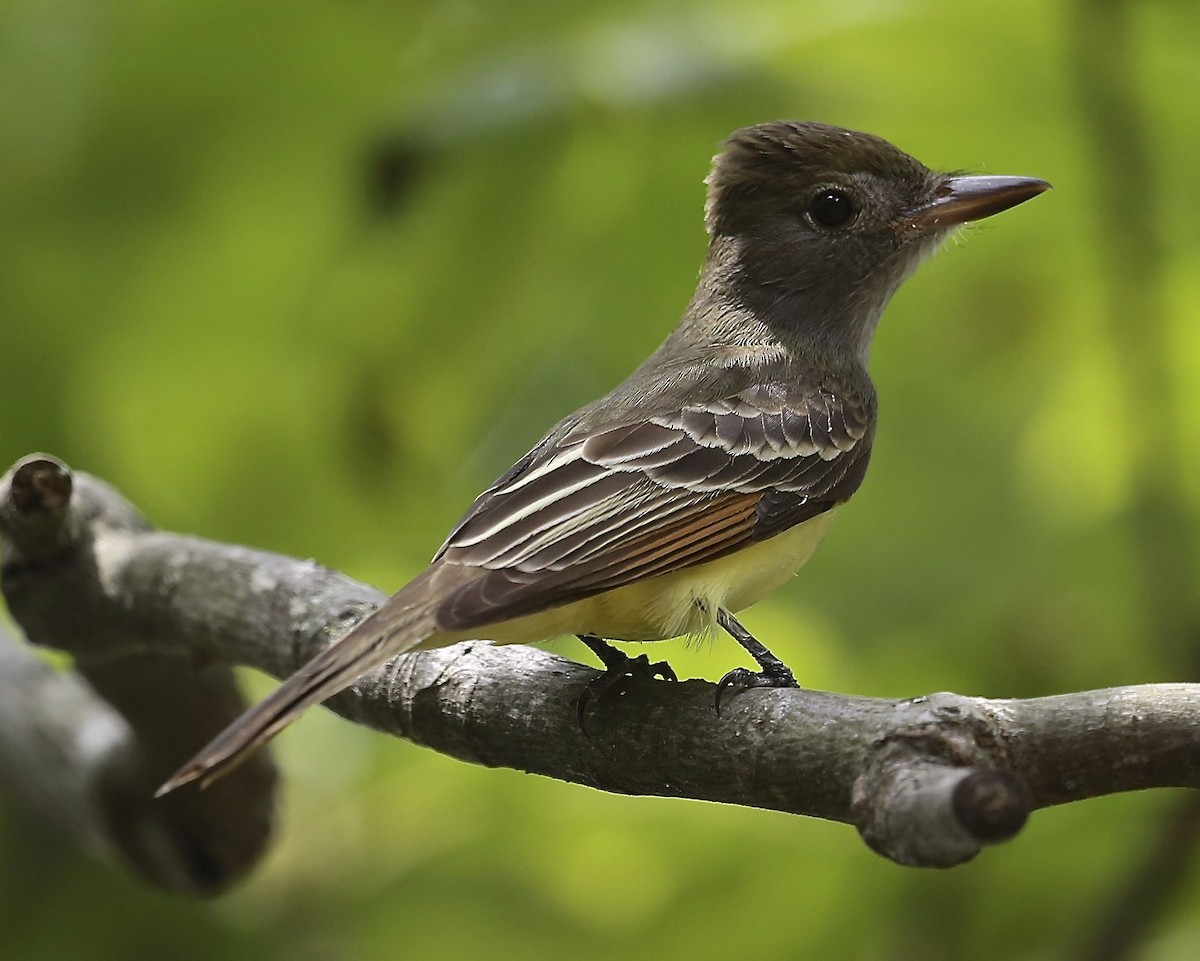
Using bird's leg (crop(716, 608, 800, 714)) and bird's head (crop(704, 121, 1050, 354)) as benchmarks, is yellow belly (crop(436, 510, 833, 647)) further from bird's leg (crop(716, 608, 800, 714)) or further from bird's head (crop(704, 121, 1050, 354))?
bird's head (crop(704, 121, 1050, 354))

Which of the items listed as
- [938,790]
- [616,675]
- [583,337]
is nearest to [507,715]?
[616,675]

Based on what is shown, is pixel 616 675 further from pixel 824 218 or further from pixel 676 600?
pixel 824 218

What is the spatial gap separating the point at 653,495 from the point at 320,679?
108 centimetres

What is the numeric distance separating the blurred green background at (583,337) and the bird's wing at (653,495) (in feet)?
1.06

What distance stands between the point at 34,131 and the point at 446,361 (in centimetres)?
136

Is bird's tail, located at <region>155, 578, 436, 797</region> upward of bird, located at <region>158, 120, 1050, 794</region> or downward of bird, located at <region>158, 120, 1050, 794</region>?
downward

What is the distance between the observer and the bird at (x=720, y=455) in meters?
2.99

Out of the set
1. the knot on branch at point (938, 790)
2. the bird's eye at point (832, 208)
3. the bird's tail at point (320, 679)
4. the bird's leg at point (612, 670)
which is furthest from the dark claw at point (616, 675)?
the bird's eye at point (832, 208)

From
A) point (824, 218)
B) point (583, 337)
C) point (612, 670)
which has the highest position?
point (824, 218)

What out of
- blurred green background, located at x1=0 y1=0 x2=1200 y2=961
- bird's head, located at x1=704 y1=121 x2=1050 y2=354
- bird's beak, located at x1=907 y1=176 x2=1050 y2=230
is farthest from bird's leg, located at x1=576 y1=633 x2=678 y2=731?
bird's beak, located at x1=907 y1=176 x2=1050 y2=230

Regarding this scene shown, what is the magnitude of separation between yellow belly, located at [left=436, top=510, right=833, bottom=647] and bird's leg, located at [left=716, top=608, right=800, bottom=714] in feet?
0.13

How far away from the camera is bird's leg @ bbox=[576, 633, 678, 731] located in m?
3.11

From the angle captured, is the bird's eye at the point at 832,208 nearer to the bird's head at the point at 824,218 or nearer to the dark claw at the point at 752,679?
the bird's head at the point at 824,218

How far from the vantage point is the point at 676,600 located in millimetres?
3430
